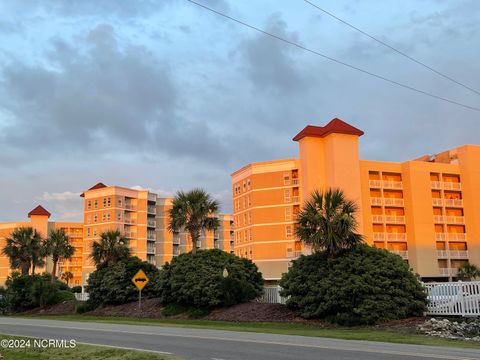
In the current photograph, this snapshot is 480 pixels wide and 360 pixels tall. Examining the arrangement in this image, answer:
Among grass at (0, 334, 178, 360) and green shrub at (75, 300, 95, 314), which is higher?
grass at (0, 334, 178, 360)

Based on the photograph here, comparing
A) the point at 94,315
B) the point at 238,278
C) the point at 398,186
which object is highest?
the point at 398,186

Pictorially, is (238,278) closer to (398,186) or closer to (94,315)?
(94,315)

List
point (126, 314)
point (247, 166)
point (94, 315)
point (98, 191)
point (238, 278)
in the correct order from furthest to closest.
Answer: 1. point (98, 191)
2. point (247, 166)
3. point (94, 315)
4. point (126, 314)
5. point (238, 278)

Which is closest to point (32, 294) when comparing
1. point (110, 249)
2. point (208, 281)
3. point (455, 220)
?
point (110, 249)

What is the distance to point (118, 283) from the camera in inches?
1446

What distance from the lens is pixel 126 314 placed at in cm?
3325

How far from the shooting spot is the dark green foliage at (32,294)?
142 ft

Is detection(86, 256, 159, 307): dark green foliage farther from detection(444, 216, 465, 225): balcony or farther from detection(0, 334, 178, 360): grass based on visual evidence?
detection(444, 216, 465, 225): balcony

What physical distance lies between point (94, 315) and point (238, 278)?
11.3 metres

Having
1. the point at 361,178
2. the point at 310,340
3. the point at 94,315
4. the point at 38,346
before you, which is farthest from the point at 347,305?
the point at 361,178

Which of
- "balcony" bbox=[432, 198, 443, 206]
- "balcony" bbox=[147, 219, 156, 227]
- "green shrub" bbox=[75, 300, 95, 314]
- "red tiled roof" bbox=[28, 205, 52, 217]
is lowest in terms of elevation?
"green shrub" bbox=[75, 300, 95, 314]

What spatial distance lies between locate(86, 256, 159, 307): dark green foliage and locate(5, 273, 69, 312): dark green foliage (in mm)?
6903

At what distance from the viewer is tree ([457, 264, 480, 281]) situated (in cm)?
6536

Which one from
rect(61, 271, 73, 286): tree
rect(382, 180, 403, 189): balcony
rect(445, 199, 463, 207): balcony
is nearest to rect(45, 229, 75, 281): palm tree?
rect(382, 180, 403, 189): balcony
